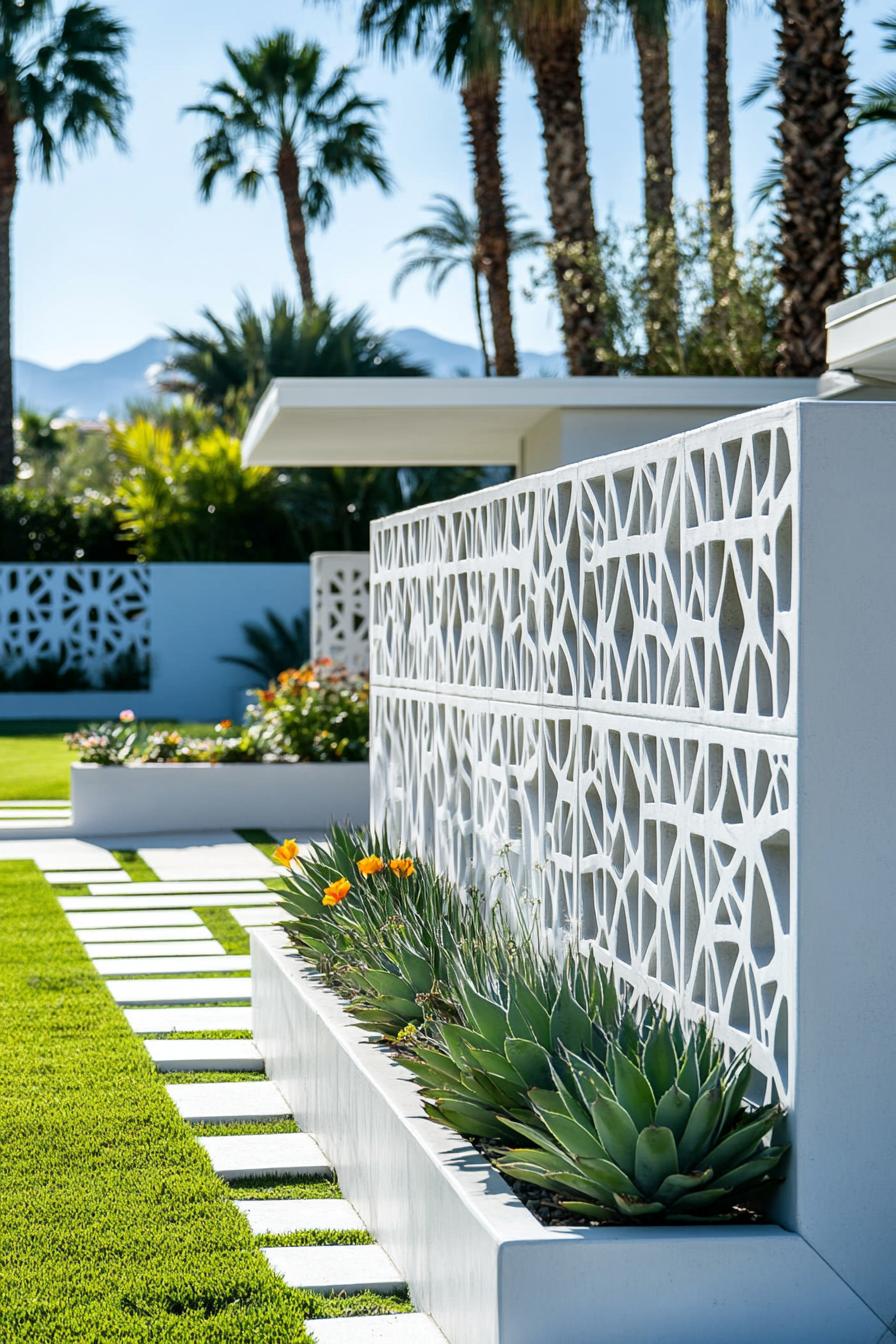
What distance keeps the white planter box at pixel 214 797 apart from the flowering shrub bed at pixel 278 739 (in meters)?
0.20

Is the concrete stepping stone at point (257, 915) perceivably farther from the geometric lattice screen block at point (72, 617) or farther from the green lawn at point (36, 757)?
the geometric lattice screen block at point (72, 617)

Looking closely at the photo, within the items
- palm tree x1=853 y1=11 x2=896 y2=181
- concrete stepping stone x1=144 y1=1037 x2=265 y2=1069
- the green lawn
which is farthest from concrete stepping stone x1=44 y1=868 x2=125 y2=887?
palm tree x1=853 y1=11 x2=896 y2=181

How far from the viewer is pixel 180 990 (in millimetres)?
7863

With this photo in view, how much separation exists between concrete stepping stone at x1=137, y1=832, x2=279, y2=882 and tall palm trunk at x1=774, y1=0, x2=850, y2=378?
5.28m

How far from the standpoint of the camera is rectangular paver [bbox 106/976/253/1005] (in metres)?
7.66

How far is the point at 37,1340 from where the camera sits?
3934mm

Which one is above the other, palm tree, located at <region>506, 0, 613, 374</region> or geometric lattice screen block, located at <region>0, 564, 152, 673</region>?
palm tree, located at <region>506, 0, 613, 374</region>

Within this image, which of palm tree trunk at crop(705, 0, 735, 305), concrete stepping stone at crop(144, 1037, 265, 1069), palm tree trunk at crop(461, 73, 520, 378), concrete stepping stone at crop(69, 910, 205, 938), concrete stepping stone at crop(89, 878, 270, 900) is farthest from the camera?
palm tree trunk at crop(705, 0, 735, 305)

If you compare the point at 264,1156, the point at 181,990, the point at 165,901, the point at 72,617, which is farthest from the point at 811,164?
the point at 72,617

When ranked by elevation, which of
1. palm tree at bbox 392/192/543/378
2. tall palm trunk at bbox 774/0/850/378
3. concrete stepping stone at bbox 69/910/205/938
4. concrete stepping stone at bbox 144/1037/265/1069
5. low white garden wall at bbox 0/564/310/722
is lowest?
concrete stepping stone at bbox 144/1037/265/1069

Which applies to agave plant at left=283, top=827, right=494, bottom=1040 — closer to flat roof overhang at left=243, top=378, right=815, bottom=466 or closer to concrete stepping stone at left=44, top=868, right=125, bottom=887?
concrete stepping stone at left=44, top=868, right=125, bottom=887

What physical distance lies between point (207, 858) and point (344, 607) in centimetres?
596

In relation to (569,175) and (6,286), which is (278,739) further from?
(6,286)

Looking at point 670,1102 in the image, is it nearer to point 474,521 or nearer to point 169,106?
point 474,521
